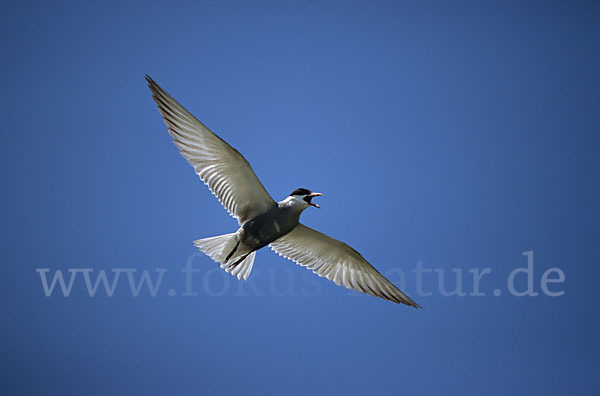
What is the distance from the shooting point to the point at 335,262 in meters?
4.62

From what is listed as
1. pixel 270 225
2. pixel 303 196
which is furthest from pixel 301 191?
pixel 270 225

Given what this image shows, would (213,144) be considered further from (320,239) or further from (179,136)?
(320,239)

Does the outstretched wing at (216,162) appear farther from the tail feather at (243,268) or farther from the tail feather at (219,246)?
the tail feather at (243,268)

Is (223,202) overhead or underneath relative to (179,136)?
underneath

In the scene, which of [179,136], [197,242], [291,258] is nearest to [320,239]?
[291,258]

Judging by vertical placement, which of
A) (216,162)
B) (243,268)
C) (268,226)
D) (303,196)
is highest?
(216,162)

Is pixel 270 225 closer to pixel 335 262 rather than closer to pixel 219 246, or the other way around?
pixel 219 246

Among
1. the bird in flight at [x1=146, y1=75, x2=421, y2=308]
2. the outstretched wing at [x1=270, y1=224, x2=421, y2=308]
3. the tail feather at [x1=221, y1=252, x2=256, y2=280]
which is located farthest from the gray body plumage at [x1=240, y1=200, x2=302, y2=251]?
the outstretched wing at [x1=270, y1=224, x2=421, y2=308]

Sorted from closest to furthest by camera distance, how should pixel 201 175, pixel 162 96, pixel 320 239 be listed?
1. pixel 162 96
2. pixel 201 175
3. pixel 320 239

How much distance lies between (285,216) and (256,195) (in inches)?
10.7

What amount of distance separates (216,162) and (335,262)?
1.23 m

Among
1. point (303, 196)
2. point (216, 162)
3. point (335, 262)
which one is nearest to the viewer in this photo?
point (303, 196)

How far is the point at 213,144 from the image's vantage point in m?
3.96

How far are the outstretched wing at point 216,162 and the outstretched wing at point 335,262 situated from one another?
47 centimetres
